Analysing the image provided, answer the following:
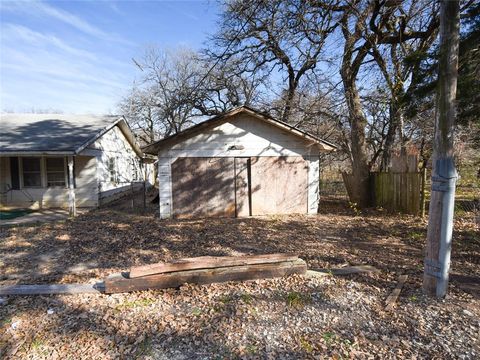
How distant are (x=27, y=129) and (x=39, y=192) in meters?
3.06

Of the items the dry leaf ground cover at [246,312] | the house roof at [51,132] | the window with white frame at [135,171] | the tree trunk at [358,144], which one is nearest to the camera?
the dry leaf ground cover at [246,312]

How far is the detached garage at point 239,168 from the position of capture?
30.9 feet

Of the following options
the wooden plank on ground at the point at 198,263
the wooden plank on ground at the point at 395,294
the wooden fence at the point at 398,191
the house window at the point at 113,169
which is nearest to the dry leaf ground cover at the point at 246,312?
the wooden plank on ground at the point at 395,294

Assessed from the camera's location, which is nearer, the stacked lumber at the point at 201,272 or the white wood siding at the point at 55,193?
the stacked lumber at the point at 201,272

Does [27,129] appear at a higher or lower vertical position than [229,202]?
higher

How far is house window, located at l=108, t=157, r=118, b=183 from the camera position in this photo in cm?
1418

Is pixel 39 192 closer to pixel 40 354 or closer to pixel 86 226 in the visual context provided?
pixel 86 226

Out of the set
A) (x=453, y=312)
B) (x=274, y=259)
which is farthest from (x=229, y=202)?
(x=453, y=312)

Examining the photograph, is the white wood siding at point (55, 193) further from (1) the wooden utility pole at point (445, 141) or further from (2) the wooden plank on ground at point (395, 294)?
(1) the wooden utility pole at point (445, 141)

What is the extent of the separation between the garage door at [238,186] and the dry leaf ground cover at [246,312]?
3248 mm

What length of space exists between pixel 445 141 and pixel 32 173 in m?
Answer: 14.8

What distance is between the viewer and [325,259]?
17.8ft

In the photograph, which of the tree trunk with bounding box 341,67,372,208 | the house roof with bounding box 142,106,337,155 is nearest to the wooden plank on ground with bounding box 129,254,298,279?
the house roof with bounding box 142,106,337,155

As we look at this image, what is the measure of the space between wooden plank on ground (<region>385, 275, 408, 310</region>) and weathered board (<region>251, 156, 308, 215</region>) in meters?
5.72
